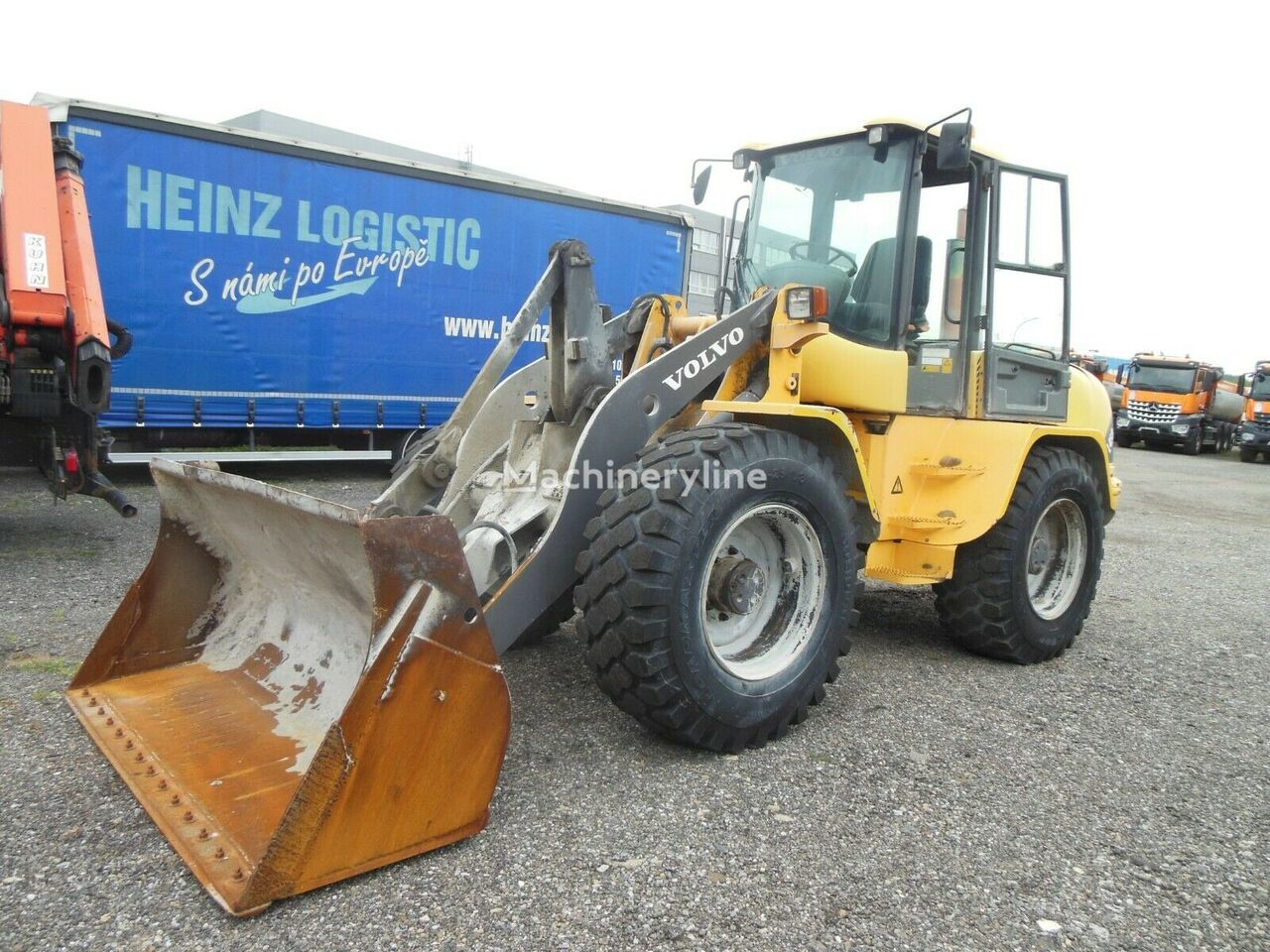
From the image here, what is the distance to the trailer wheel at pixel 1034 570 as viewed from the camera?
481 centimetres

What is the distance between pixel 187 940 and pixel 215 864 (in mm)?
248

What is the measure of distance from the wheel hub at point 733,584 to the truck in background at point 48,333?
4342 millimetres

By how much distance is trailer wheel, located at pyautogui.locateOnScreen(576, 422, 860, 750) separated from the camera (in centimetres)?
322

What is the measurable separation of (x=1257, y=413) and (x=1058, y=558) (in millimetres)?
24405

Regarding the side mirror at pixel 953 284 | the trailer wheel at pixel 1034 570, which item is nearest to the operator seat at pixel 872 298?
the side mirror at pixel 953 284

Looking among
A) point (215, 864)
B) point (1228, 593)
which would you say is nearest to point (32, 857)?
point (215, 864)

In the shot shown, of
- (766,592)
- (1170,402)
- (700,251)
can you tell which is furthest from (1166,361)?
(766,592)

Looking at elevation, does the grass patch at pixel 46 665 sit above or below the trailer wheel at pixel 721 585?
below

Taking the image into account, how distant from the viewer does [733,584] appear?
364 cm

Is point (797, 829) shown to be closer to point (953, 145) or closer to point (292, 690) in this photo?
point (292, 690)

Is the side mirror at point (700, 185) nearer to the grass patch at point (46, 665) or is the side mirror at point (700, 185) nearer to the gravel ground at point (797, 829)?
the gravel ground at point (797, 829)

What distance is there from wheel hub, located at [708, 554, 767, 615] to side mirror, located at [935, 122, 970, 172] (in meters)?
1.92

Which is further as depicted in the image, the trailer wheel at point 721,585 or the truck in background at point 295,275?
the truck in background at point 295,275

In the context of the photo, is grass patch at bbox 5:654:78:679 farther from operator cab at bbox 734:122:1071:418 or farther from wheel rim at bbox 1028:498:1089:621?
wheel rim at bbox 1028:498:1089:621
